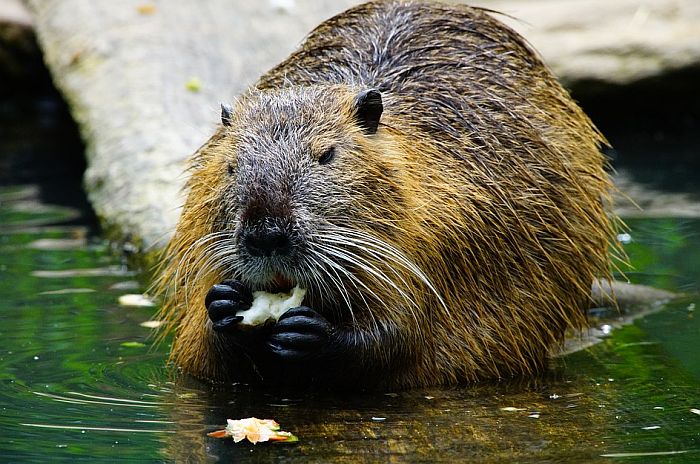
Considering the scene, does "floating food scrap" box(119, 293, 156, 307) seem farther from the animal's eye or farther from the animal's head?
the animal's eye

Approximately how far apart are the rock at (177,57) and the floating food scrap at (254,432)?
2760 mm

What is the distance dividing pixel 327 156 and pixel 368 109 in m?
0.32

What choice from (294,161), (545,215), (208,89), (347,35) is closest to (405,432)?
(294,161)

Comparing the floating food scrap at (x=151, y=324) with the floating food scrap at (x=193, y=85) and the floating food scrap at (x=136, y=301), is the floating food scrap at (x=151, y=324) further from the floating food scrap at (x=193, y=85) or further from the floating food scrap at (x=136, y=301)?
the floating food scrap at (x=193, y=85)

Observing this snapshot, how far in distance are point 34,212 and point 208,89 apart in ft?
5.00

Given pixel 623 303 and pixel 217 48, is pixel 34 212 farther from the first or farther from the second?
pixel 623 303

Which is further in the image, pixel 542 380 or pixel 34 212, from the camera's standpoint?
pixel 34 212

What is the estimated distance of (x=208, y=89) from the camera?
29.7 feet

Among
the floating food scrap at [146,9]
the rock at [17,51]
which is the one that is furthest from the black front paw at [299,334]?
the rock at [17,51]

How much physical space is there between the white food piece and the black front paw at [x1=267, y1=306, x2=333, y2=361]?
0.14ft

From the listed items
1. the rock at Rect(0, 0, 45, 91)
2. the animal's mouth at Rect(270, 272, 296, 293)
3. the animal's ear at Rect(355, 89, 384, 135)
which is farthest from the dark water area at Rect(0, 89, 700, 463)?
the rock at Rect(0, 0, 45, 91)

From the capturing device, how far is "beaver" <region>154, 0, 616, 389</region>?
5082mm

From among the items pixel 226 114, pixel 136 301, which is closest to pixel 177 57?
pixel 136 301

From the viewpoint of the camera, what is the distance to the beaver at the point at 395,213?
508cm
